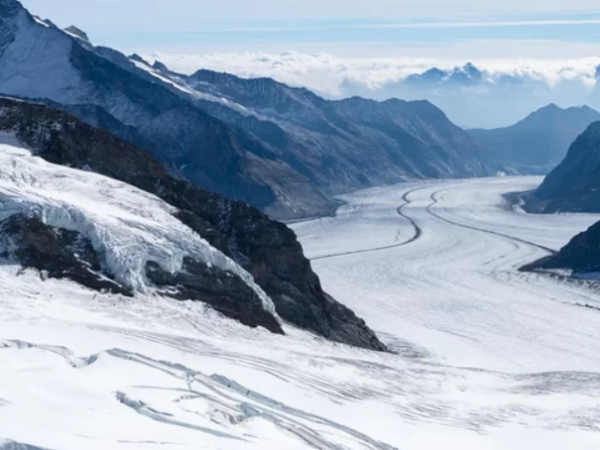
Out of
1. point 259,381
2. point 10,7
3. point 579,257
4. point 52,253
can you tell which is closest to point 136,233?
point 52,253

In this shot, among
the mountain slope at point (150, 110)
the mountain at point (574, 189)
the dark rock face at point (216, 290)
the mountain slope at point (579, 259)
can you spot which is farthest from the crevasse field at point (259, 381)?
the mountain at point (574, 189)

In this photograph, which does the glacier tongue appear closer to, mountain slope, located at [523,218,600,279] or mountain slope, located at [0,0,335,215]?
mountain slope, located at [523,218,600,279]

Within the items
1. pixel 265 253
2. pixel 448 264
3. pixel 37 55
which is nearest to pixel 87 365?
pixel 265 253

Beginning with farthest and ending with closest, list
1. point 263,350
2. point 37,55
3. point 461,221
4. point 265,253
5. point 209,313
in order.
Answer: point 37,55, point 461,221, point 265,253, point 209,313, point 263,350

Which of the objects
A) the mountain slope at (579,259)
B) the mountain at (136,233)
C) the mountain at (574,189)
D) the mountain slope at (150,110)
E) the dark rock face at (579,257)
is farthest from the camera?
the mountain at (574,189)

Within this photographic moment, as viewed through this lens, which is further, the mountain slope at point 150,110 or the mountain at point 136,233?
the mountain slope at point 150,110

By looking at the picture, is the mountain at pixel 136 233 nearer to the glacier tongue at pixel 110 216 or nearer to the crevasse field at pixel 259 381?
the glacier tongue at pixel 110 216

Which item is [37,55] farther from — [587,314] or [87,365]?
[87,365]
